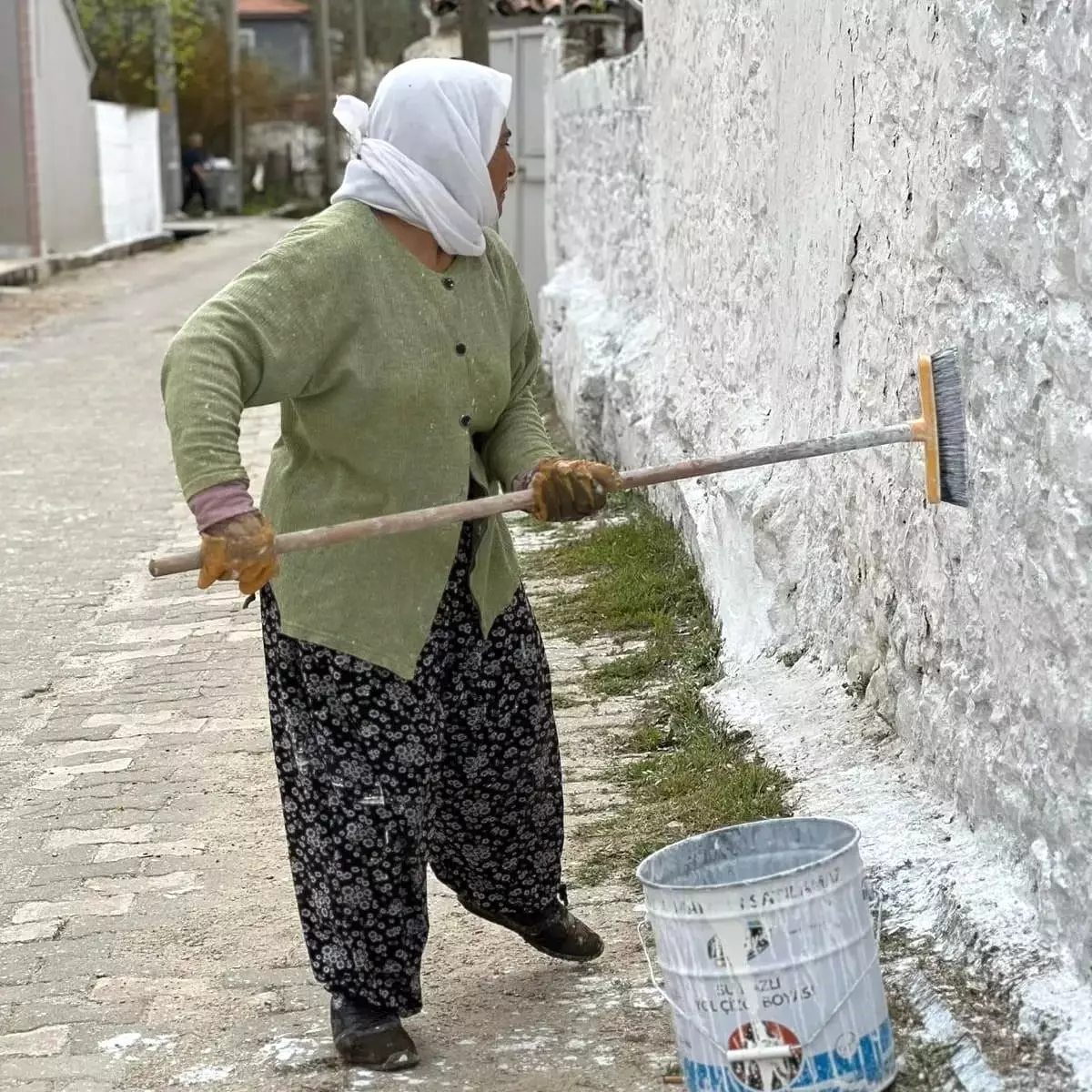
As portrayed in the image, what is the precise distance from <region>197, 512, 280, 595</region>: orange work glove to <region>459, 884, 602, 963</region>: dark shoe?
100 cm

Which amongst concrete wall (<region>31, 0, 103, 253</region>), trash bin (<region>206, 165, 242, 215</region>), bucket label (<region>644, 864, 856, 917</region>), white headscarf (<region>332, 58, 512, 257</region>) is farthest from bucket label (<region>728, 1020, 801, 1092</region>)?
trash bin (<region>206, 165, 242, 215</region>)

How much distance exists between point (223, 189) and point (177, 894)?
122 ft

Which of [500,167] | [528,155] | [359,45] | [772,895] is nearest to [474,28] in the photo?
[528,155]

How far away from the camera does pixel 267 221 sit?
37688mm

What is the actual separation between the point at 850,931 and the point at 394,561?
103 centimetres

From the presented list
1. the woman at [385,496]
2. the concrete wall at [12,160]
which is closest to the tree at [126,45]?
the concrete wall at [12,160]

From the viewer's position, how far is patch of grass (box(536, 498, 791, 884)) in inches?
169

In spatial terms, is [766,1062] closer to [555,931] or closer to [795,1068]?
[795,1068]

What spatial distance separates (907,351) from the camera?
12.6 feet

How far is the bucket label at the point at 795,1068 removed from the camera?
9.09ft

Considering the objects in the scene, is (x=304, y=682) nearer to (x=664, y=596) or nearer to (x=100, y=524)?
(x=664, y=596)

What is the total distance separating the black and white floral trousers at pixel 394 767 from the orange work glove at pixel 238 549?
32 cm

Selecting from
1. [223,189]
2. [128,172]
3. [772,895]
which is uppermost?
[128,172]

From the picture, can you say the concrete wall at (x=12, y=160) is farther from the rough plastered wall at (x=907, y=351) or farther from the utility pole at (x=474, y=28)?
the rough plastered wall at (x=907, y=351)
